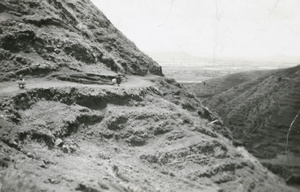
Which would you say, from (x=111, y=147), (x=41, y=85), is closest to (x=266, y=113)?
(x=111, y=147)

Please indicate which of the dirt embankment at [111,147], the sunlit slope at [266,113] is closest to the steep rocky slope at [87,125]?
the dirt embankment at [111,147]

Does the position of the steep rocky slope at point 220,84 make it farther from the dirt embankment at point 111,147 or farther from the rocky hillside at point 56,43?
the dirt embankment at point 111,147

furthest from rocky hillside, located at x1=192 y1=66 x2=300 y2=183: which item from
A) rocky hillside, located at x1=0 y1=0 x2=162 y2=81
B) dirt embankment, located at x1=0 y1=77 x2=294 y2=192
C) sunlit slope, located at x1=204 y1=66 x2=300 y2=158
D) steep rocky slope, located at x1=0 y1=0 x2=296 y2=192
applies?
rocky hillside, located at x1=0 y1=0 x2=162 y2=81

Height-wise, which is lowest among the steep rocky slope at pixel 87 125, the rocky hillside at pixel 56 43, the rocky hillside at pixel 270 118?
the rocky hillside at pixel 270 118

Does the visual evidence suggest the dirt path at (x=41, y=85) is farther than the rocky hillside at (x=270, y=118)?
No

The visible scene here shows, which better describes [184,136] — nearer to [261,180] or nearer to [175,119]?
[175,119]

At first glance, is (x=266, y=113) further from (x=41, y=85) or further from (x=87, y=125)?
(x=41, y=85)
